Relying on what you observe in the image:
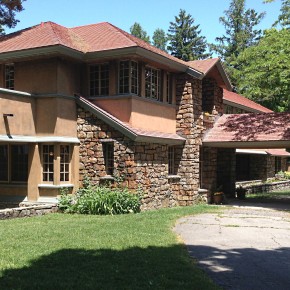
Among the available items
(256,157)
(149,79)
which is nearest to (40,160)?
(149,79)

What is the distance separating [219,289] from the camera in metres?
6.05

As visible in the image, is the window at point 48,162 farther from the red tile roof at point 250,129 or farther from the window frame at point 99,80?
the red tile roof at point 250,129

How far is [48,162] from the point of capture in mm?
15477

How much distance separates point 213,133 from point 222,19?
41.4m

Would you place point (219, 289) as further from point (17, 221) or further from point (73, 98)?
point (73, 98)

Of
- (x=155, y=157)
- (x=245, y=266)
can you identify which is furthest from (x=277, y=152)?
(x=245, y=266)

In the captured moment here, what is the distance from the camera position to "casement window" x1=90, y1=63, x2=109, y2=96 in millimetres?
16344

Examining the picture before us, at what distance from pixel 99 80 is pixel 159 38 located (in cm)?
5227

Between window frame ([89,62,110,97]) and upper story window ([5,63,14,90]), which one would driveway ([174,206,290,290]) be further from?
upper story window ([5,63,14,90])

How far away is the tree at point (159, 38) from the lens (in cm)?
6644

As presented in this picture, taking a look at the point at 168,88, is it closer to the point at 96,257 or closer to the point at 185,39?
the point at 96,257

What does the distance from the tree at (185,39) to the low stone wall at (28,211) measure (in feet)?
147

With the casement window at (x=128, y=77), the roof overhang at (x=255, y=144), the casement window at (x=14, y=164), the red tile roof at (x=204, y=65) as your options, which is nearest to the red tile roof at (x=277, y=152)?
the red tile roof at (x=204, y=65)

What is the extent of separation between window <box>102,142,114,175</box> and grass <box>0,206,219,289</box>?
4008mm
